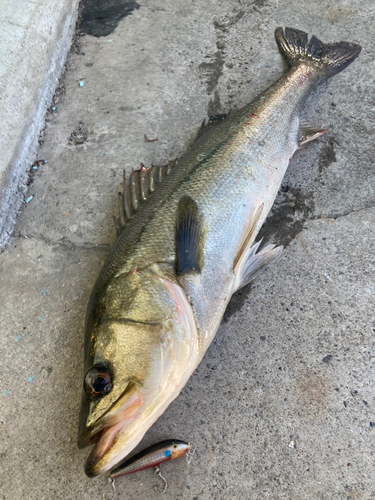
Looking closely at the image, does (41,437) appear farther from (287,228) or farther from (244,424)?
(287,228)

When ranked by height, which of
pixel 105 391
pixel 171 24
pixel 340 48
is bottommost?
pixel 105 391

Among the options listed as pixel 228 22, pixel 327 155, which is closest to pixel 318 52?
pixel 327 155

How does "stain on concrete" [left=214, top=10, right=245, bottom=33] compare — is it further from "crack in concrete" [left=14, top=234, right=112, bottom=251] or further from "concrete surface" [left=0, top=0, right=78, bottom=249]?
"crack in concrete" [left=14, top=234, right=112, bottom=251]

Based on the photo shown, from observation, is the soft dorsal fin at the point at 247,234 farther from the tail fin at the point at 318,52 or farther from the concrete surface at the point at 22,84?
the concrete surface at the point at 22,84

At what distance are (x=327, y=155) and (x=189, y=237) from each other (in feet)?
5.65

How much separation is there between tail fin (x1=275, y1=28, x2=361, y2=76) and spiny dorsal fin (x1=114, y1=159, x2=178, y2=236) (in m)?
1.69

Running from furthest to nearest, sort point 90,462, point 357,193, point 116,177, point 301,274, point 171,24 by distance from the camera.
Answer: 1. point 171,24
2. point 116,177
3. point 357,193
4. point 301,274
5. point 90,462

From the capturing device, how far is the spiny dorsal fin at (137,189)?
2.55m

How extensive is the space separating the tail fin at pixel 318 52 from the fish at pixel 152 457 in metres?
3.26

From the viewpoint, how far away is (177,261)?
214cm

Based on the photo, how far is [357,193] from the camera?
117 inches

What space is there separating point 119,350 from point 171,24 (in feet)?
12.4

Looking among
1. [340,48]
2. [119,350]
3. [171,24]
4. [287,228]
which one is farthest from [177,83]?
[119,350]

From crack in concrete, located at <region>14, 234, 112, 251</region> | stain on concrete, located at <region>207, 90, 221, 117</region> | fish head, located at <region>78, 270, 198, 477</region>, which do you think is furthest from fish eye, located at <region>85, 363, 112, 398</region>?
stain on concrete, located at <region>207, 90, 221, 117</region>
